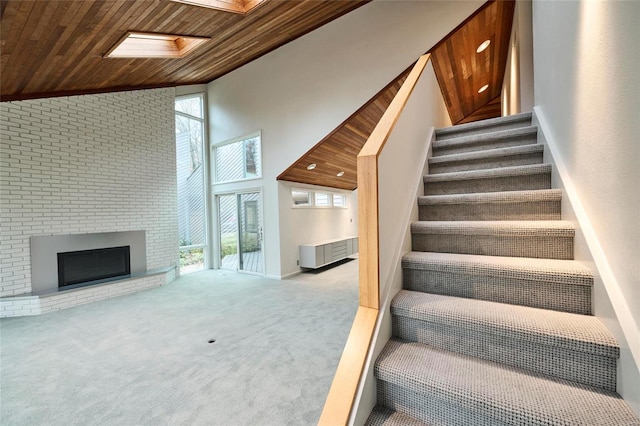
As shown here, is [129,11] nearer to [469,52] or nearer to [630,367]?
[630,367]

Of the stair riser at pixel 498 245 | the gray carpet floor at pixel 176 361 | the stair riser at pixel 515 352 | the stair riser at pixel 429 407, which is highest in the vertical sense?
the stair riser at pixel 498 245

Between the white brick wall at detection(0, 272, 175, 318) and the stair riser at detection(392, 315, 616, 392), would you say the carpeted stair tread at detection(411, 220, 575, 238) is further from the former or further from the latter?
the white brick wall at detection(0, 272, 175, 318)

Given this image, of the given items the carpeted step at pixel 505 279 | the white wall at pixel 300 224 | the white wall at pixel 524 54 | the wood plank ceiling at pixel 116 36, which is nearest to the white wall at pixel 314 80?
the white wall at pixel 300 224

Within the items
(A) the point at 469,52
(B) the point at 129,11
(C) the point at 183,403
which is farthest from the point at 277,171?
(C) the point at 183,403

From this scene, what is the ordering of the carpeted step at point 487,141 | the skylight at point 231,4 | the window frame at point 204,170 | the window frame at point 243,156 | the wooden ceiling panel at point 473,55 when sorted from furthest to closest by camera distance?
Answer: the window frame at point 204,170 < the window frame at point 243,156 < the wooden ceiling panel at point 473,55 < the skylight at point 231,4 < the carpeted step at point 487,141

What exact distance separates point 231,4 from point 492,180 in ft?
10.9

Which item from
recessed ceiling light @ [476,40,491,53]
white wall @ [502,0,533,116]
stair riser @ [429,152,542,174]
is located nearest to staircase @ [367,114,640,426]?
stair riser @ [429,152,542,174]

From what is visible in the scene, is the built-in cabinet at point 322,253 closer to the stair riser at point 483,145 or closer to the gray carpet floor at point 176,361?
the gray carpet floor at point 176,361

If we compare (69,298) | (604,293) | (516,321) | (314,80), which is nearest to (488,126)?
(604,293)

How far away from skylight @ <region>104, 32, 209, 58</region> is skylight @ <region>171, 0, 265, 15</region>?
2.57ft

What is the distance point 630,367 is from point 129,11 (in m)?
4.06

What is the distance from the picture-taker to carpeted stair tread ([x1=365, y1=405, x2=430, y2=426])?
110cm

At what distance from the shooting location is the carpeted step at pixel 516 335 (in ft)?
3.26

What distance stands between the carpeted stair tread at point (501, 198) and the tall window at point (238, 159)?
14.4 feet
